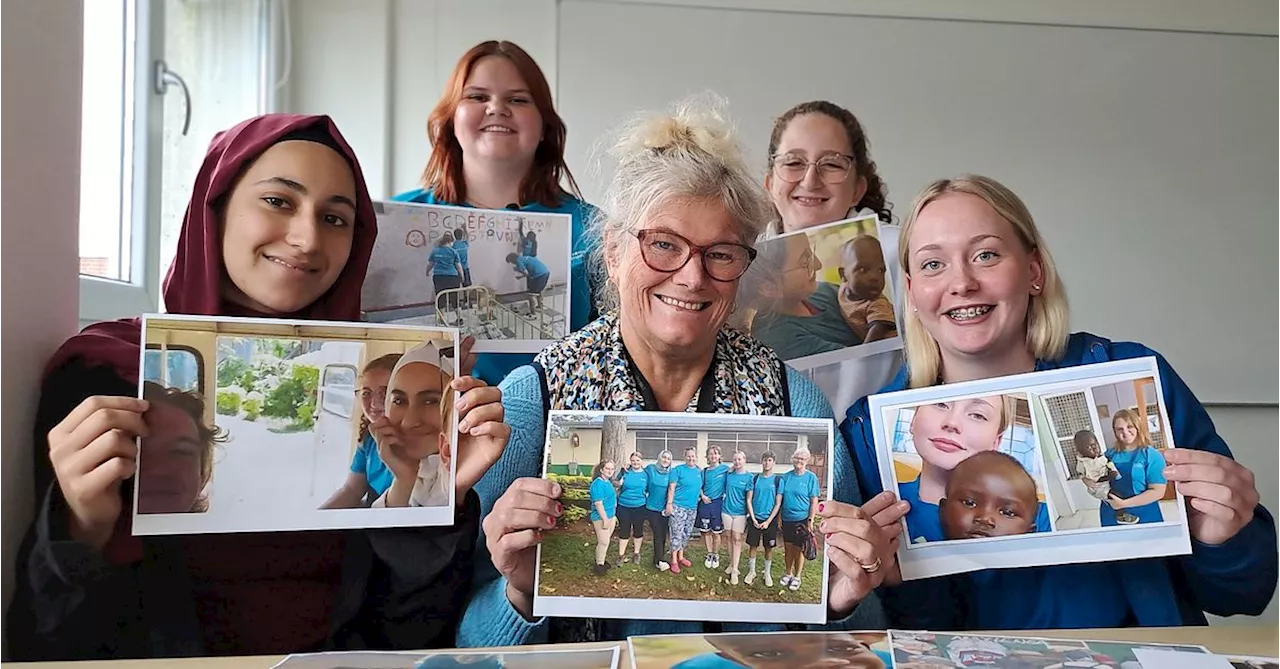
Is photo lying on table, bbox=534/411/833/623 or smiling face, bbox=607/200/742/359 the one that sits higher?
smiling face, bbox=607/200/742/359

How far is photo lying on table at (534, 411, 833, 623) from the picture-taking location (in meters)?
1.09

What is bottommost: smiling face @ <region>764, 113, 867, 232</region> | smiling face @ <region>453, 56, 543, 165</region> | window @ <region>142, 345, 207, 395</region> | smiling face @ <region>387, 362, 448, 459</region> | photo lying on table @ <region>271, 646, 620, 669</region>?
photo lying on table @ <region>271, 646, 620, 669</region>

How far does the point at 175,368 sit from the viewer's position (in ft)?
3.53

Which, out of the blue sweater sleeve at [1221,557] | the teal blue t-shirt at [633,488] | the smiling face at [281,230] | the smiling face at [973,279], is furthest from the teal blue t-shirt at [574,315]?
the blue sweater sleeve at [1221,557]

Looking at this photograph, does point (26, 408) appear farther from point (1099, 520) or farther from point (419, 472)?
point (1099, 520)

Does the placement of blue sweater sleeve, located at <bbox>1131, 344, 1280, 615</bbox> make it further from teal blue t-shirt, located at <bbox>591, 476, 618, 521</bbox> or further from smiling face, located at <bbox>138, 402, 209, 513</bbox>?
smiling face, located at <bbox>138, 402, 209, 513</bbox>

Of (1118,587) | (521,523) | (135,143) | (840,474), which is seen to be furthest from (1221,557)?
(135,143)

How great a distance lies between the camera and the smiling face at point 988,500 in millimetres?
1197

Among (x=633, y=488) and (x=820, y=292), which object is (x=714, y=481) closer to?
(x=633, y=488)

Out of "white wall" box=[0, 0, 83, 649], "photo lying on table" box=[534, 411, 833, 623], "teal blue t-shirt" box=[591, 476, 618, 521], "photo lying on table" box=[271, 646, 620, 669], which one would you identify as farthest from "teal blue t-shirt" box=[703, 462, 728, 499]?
"white wall" box=[0, 0, 83, 649]

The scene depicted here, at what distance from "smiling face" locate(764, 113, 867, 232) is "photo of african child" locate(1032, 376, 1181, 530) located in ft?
2.93

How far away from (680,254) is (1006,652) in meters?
0.65

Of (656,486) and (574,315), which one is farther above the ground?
(574,315)

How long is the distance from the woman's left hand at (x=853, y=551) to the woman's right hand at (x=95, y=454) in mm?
823
